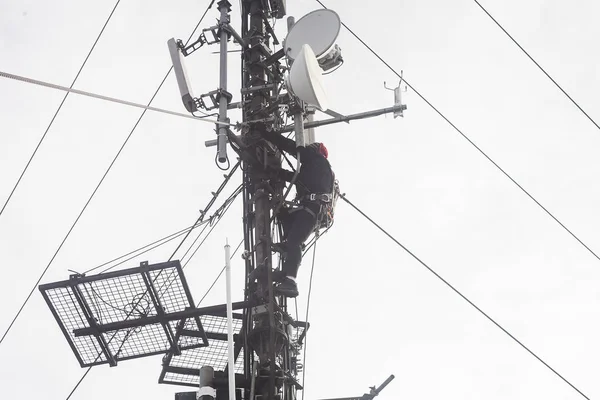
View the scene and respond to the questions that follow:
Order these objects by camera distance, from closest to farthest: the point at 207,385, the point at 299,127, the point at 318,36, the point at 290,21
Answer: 1. the point at 207,385
2. the point at 299,127
3. the point at 318,36
4. the point at 290,21

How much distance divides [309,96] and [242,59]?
4.94ft

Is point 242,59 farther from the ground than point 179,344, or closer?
farther from the ground

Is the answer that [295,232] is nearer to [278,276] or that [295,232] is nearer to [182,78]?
[278,276]

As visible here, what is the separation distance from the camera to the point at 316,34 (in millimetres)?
10781

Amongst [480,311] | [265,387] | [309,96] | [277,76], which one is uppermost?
[277,76]

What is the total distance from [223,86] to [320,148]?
4.36 ft

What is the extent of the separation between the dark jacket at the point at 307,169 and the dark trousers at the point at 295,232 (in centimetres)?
22

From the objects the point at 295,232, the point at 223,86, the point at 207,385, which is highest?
the point at 223,86

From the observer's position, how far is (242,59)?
425 inches

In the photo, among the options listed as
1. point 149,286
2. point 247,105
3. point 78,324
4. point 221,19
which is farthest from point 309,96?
point 78,324

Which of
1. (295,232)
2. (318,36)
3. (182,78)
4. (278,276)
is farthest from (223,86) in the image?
(278,276)

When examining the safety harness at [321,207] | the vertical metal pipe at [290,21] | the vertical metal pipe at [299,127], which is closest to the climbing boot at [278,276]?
the safety harness at [321,207]

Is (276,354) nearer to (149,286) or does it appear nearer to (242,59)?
(149,286)

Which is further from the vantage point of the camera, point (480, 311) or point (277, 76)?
point (480, 311)
